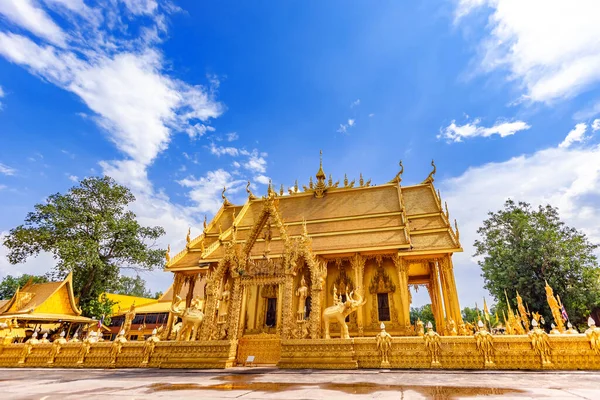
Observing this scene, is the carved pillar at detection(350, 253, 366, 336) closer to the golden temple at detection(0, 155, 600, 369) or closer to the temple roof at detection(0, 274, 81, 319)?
the golden temple at detection(0, 155, 600, 369)

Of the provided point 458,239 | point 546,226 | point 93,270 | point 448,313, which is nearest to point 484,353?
point 448,313

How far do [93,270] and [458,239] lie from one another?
24.7 m

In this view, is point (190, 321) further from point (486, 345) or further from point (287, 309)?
point (486, 345)

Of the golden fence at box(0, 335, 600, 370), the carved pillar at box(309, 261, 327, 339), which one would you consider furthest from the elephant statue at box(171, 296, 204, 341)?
the carved pillar at box(309, 261, 327, 339)

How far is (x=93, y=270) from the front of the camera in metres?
22.6

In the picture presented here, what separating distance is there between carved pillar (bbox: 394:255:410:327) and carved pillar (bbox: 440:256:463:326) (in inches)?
74.8

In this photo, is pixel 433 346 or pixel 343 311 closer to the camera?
pixel 433 346

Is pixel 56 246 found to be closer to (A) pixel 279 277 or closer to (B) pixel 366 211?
(A) pixel 279 277

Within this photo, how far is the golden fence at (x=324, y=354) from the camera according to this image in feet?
25.8

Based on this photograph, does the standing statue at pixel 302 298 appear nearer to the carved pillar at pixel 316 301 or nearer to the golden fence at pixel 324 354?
the carved pillar at pixel 316 301

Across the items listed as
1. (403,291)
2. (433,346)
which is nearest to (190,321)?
(433,346)

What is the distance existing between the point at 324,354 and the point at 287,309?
2.04 m

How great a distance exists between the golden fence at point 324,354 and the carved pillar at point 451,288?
5799mm

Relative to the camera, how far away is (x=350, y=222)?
17.9 meters
